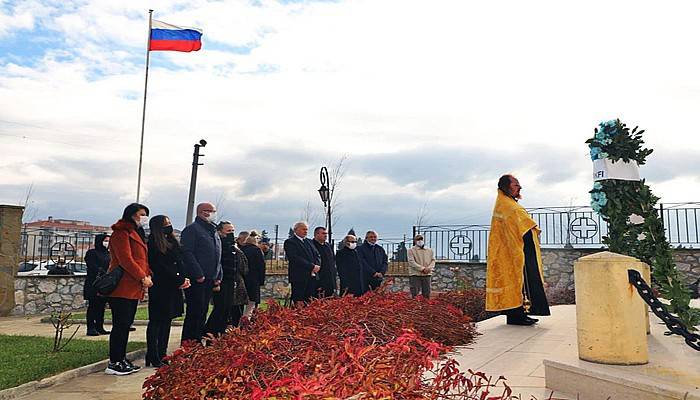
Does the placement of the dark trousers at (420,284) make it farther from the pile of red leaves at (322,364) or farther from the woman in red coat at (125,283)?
the woman in red coat at (125,283)

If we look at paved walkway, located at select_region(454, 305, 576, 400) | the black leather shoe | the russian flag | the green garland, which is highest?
the russian flag

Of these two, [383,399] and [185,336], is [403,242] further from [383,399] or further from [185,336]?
[383,399]

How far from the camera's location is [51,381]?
5.27m

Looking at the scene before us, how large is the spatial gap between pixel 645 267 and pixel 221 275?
4.69 meters

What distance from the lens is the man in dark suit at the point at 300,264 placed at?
8.69m


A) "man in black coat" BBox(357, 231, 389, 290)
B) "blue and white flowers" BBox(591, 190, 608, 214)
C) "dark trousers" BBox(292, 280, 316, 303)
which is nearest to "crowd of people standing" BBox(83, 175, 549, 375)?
"blue and white flowers" BBox(591, 190, 608, 214)

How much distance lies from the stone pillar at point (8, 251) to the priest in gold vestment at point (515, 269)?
10032mm

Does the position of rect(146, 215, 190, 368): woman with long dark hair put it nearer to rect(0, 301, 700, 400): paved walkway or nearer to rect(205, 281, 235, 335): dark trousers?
rect(0, 301, 700, 400): paved walkway

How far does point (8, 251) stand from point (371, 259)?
24.5 ft

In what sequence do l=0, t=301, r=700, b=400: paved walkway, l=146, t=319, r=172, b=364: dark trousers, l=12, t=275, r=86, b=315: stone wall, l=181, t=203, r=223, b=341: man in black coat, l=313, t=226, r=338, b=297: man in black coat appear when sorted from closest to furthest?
l=0, t=301, r=700, b=400: paved walkway < l=146, t=319, r=172, b=364: dark trousers < l=181, t=203, r=223, b=341: man in black coat < l=313, t=226, r=338, b=297: man in black coat < l=12, t=275, r=86, b=315: stone wall

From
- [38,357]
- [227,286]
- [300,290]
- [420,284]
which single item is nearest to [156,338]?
[227,286]

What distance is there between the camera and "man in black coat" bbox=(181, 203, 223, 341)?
21.0 feet

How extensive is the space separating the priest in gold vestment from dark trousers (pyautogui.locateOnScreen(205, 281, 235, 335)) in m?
3.24

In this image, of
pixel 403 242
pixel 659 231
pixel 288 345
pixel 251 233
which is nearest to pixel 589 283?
pixel 659 231
